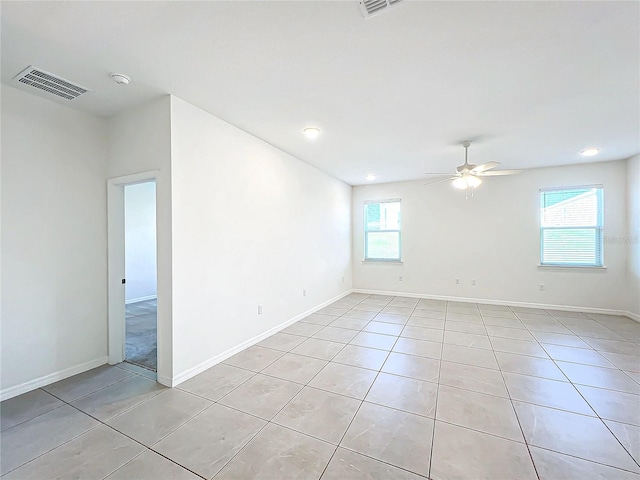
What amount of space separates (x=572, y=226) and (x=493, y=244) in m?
1.30

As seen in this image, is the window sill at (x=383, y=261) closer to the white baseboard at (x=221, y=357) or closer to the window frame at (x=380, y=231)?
the window frame at (x=380, y=231)

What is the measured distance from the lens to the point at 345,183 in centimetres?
661

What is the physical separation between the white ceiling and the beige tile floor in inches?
107

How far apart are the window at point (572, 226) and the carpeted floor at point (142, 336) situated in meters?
6.78

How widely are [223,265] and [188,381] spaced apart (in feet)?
3.95

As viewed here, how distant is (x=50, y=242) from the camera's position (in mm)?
2686

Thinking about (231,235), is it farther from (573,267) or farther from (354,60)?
(573,267)

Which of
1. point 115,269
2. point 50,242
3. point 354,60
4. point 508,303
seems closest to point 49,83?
point 50,242

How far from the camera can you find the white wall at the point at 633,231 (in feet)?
14.6

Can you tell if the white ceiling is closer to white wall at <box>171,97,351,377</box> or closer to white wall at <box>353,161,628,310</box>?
white wall at <box>171,97,351,377</box>

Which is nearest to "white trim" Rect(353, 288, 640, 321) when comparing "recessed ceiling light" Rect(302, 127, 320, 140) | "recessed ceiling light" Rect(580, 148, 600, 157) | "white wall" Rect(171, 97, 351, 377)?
"white wall" Rect(171, 97, 351, 377)

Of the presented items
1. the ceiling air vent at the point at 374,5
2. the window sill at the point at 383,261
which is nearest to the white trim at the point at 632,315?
the window sill at the point at 383,261

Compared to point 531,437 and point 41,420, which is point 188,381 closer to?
point 41,420

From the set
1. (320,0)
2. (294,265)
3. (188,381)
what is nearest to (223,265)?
(188,381)
